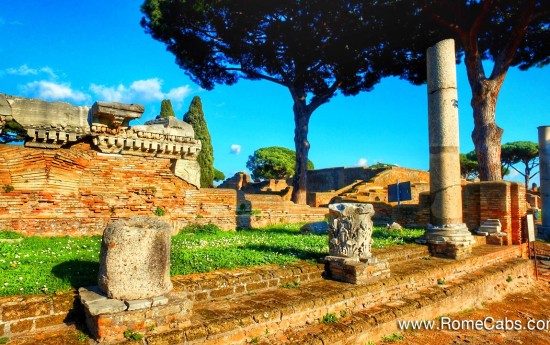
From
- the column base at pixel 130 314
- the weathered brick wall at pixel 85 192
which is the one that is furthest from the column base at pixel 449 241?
the column base at pixel 130 314

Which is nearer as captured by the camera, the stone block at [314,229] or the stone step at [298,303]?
the stone step at [298,303]

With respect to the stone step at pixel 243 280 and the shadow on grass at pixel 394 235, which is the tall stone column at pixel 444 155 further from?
the stone step at pixel 243 280

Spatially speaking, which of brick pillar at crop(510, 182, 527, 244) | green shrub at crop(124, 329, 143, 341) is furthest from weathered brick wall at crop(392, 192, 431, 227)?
green shrub at crop(124, 329, 143, 341)

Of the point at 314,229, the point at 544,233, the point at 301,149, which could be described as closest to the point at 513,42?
the point at 544,233

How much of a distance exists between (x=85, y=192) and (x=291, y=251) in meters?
4.42

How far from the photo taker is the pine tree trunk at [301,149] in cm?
1852

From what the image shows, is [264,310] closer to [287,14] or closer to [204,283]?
[204,283]

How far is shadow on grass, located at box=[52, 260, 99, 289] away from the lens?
3818 mm

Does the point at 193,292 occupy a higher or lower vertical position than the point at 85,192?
lower

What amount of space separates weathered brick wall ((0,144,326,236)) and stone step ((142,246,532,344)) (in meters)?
4.57

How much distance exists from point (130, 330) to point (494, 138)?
14787mm

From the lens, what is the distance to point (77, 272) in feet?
13.4

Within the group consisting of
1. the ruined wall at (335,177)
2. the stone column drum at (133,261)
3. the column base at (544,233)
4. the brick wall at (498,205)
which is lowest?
the column base at (544,233)

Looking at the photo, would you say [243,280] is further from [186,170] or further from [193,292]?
[186,170]
